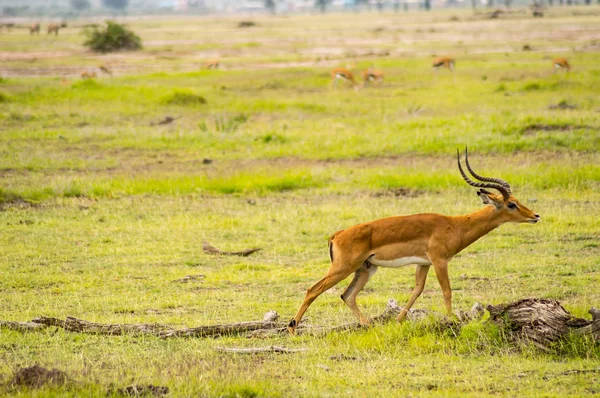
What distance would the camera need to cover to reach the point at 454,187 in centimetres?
1397

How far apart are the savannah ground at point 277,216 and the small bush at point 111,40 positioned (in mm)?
14269

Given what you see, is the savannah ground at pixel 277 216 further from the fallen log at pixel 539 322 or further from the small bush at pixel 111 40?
the small bush at pixel 111 40

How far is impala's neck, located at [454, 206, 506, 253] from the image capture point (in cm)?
779

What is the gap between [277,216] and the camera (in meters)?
12.5

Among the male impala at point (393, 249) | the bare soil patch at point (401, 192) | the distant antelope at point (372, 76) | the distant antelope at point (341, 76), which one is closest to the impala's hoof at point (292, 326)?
the male impala at point (393, 249)

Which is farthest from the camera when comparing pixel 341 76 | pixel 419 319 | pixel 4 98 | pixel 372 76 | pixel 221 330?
pixel 372 76

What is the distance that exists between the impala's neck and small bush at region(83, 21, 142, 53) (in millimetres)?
37126

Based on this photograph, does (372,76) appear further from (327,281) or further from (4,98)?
(327,281)

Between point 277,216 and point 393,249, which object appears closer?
point 393,249

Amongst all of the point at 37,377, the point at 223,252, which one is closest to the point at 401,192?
the point at 223,252

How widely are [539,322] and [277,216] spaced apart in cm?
634

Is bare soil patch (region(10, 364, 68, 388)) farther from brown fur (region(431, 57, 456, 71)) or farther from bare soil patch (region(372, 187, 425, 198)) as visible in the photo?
brown fur (region(431, 57, 456, 71))

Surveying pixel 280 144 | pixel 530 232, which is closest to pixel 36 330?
pixel 530 232

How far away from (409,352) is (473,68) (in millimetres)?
26635
